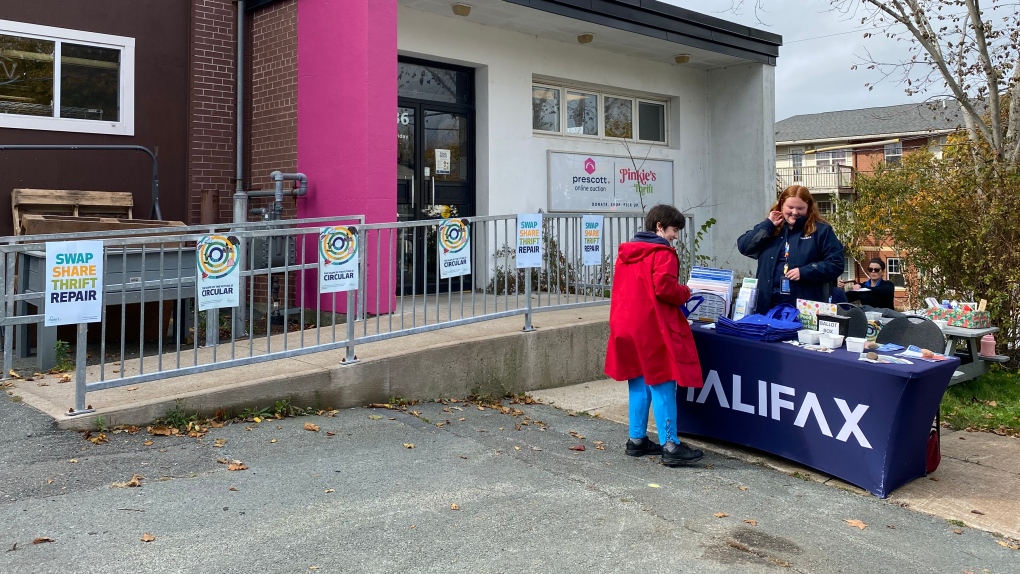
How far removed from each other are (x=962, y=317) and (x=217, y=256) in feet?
21.8

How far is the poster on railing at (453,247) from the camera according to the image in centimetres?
715

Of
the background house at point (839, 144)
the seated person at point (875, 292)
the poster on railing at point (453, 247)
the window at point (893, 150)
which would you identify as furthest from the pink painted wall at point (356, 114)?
the window at point (893, 150)

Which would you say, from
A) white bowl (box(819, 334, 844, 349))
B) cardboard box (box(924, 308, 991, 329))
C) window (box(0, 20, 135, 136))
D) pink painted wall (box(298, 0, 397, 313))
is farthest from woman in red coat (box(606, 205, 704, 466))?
window (box(0, 20, 135, 136))

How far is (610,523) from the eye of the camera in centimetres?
437

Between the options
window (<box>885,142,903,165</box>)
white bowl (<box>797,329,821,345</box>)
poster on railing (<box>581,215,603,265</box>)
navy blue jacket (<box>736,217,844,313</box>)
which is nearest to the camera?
white bowl (<box>797,329,821,345</box>)

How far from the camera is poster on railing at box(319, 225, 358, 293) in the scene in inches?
252

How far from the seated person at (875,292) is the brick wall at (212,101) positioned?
291 inches

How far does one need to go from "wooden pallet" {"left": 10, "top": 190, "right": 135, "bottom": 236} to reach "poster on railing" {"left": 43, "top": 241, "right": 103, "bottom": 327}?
3.83 metres

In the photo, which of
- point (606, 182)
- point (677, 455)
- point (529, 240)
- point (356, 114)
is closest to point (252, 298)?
point (529, 240)

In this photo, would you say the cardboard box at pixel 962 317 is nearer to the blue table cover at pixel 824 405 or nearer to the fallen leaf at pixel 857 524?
the blue table cover at pixel 824 405

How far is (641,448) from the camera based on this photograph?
5.71 meters

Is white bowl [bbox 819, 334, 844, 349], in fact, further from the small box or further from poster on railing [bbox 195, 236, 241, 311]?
poster on railing [bbox 195, 236, 241, 311]

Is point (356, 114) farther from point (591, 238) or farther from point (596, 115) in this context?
point (596, 115)

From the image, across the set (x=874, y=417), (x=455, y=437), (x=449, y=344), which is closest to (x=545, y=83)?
(x=449, y=344)
